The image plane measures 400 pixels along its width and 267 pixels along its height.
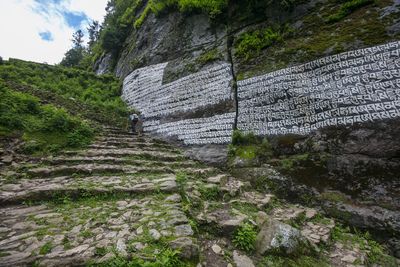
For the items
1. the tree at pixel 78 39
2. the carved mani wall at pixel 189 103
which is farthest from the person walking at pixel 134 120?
the tree at pixel 78 39

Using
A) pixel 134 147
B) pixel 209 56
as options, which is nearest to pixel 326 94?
pixel 209 56

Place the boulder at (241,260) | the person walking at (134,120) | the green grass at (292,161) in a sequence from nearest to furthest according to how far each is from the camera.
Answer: the boulder at (241,260) → the green grass at (292,161) → the person walking at (134,120)

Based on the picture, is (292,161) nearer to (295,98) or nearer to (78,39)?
(295,98)

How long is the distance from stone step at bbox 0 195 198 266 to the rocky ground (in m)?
0.01

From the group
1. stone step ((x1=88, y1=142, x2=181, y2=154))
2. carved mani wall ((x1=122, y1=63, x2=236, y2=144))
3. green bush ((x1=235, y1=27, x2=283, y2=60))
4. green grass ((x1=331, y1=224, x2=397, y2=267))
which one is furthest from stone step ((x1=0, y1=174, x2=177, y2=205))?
green bush ((x1=235, y1=27, x2=283, y2=60))

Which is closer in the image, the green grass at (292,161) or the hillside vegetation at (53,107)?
the green grass at (292,161)

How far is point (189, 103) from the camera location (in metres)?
10.1

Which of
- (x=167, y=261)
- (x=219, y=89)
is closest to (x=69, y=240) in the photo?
(x=167, y=261)

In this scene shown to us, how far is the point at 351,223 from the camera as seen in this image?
480 centimetres

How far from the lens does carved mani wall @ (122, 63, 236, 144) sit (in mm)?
8516

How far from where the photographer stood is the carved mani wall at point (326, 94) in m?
5.62

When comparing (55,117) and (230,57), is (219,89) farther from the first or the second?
(55,117)

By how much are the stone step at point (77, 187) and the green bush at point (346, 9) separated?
256 inches

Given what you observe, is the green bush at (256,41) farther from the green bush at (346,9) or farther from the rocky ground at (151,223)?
the rocky ground at (151,223)
